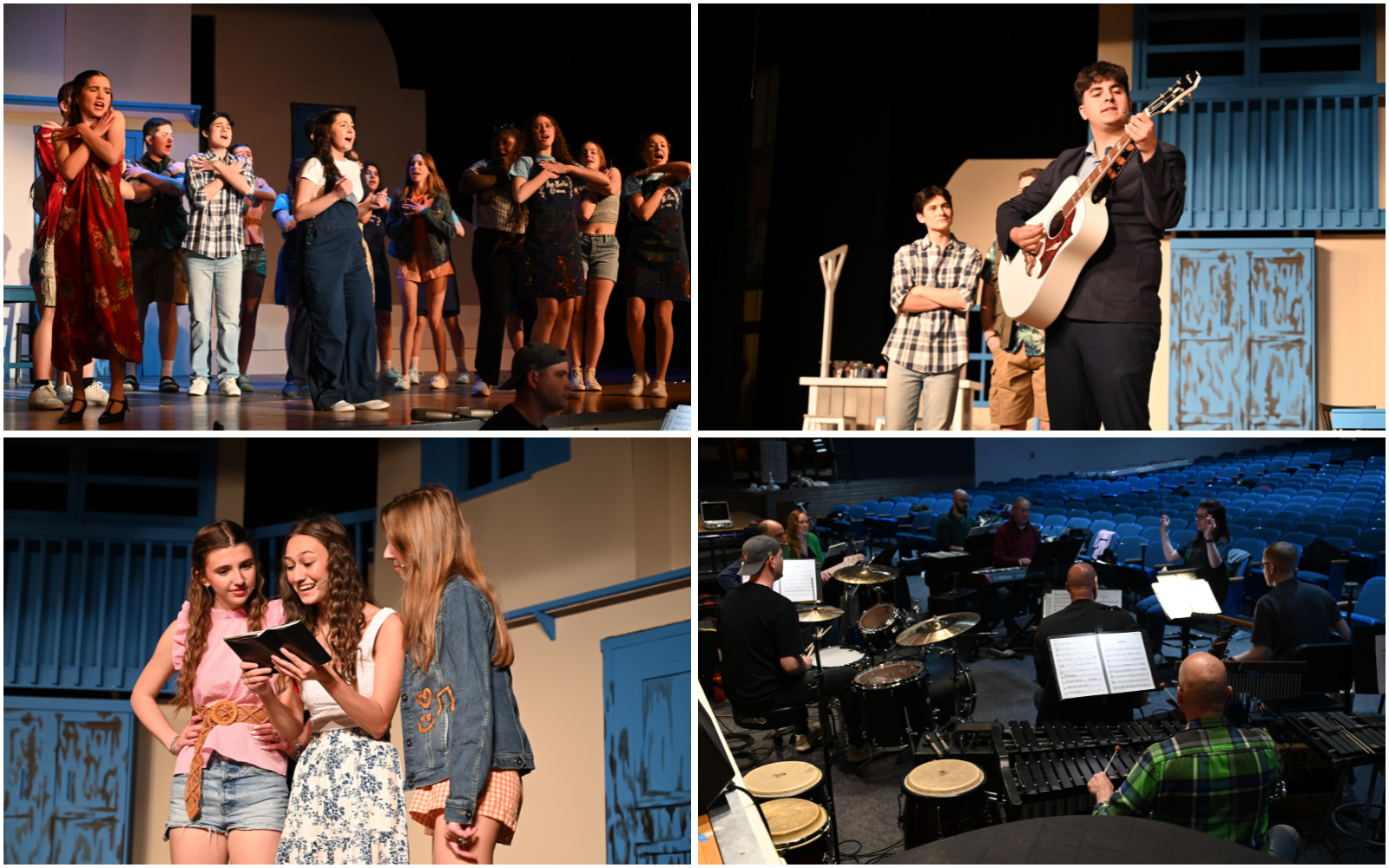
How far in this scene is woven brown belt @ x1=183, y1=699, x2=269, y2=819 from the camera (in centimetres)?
271

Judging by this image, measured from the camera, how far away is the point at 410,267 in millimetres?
3082

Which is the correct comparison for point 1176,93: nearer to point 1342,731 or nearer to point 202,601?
point 1342,731

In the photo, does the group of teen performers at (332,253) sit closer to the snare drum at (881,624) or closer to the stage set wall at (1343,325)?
the snare drum at (881,624)

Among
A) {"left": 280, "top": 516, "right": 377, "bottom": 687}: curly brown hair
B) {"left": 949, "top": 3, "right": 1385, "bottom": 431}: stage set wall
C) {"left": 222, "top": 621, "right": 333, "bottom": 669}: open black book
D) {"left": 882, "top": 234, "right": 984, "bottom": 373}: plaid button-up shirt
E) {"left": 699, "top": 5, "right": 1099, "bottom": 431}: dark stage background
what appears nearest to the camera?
{"left": 222, "top": 621, "right": 333, "bottom": 669}: open black book

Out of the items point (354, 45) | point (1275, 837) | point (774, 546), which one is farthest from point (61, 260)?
point (1275, 837)

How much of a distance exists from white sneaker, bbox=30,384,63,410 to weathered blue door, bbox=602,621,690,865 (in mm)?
1873

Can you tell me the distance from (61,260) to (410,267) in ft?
3.45

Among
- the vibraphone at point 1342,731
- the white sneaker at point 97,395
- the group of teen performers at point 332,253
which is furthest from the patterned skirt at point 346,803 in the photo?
the vibraphone at point 1342,731

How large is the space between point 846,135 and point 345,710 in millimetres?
2536

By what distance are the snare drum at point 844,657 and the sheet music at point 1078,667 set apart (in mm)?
573

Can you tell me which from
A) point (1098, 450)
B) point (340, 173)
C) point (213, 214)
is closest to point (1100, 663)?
point (1098, 450)

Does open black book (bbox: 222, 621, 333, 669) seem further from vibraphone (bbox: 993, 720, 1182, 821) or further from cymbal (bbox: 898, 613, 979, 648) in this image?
vibraphone (bbox: 993, 720, 1182, 821)

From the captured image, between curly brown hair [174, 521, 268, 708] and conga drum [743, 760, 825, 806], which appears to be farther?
conga drum [743, 760, 825, 806]

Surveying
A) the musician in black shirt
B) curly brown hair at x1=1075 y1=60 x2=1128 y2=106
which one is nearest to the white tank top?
the musician in black shirt
